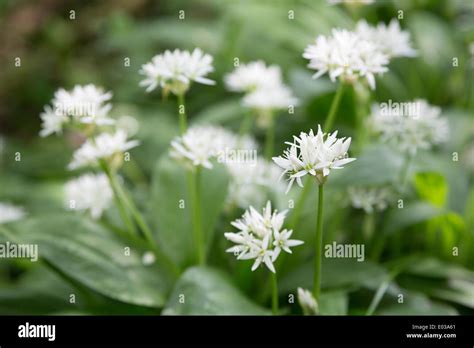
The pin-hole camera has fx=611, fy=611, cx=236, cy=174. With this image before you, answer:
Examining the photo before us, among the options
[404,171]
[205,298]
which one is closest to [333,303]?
[205,298]

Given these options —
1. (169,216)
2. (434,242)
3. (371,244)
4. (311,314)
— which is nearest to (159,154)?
(169,216)

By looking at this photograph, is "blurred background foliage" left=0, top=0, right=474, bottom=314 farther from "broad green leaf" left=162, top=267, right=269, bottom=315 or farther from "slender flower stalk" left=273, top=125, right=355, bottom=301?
"slender flower stalk" left=273, top=125, right=355, bottom=301

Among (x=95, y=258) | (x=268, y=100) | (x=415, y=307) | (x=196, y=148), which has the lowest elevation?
(x=415, y=307)

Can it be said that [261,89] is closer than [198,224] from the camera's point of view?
No

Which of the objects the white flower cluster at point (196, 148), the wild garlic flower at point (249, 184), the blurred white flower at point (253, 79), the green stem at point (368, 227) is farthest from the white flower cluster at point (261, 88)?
the green stem at point (368, 227)

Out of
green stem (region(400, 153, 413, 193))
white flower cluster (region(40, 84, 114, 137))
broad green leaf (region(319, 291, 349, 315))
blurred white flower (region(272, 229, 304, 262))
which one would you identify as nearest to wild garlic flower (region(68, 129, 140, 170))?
white flower cluster (region(40, 84, 114, 137))

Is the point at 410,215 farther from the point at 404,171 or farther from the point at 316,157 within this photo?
the point at 316,157

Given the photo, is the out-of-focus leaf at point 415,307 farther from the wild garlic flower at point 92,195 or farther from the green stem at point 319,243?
the wild garlic flower at point 92,195
